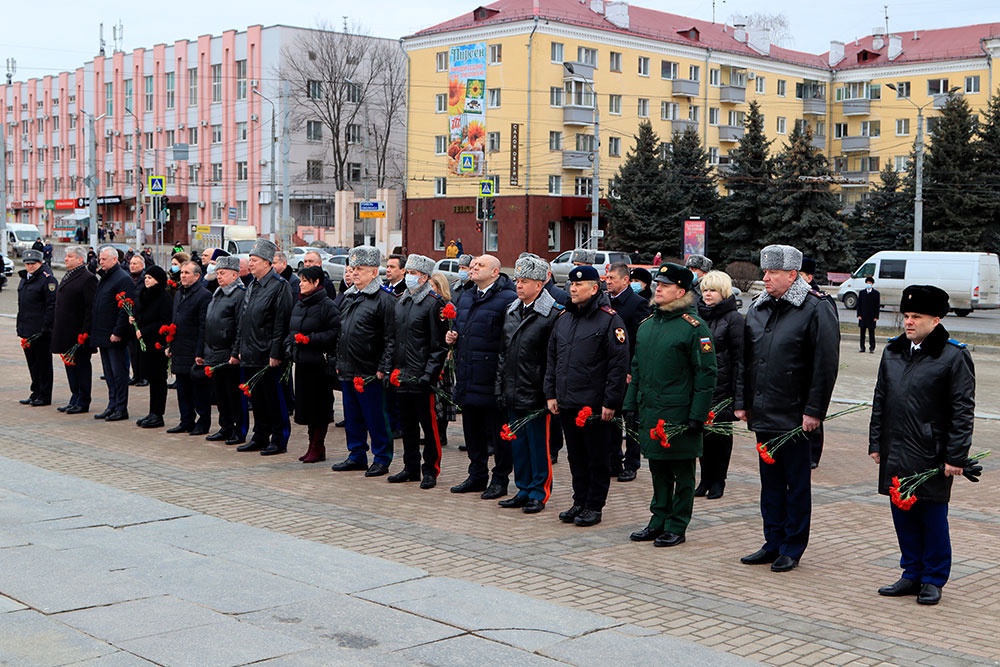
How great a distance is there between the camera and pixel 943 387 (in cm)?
666

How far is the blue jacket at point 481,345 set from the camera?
9586 millimetres

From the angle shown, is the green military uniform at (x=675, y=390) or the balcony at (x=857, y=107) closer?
the green military uniform at (x=675, y=390)

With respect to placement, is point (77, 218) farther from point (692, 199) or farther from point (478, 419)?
point (478, 419)

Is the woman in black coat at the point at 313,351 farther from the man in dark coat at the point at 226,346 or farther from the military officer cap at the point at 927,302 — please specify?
the military officer cap at the point at 927,302

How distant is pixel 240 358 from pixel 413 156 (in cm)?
5894

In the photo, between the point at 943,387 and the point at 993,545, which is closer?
the point at 943,387

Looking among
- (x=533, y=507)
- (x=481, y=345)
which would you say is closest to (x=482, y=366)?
(x=481, y=345)

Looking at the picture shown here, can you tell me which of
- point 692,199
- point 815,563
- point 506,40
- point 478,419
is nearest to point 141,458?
point 478,419

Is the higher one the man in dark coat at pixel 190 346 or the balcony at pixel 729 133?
the balcony at pixel 729 133

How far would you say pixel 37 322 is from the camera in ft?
49.8

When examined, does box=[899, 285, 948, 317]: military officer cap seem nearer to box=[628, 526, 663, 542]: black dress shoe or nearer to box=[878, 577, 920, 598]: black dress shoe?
box=[878, 577, 920, 598]: black dress shoe

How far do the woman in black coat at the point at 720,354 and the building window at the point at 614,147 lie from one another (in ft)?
191

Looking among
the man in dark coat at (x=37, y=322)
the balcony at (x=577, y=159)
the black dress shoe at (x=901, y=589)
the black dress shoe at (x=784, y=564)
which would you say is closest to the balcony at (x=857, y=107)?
the balcony at (x=577, y=159)

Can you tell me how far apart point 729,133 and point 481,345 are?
65311mm
